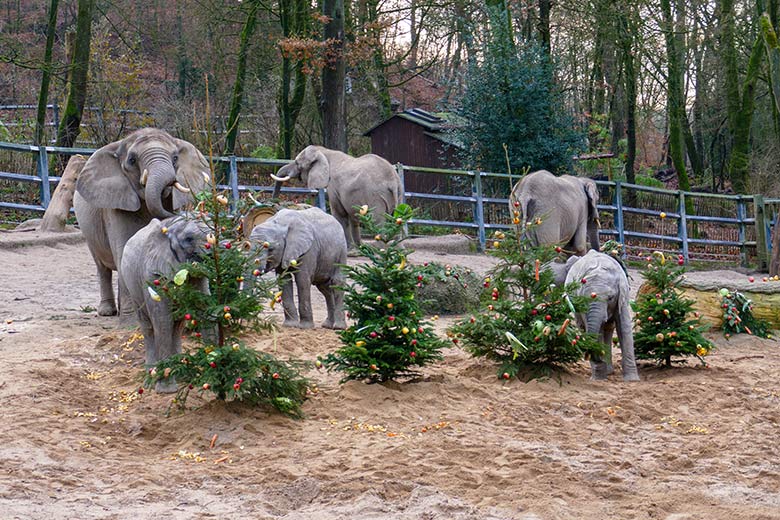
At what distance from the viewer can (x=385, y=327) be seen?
7945 mm

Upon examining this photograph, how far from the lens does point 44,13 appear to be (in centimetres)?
3747

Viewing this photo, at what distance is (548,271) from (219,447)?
3356 millimetres

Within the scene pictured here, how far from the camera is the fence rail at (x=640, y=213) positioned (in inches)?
765

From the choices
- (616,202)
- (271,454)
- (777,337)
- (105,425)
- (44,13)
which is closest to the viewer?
(271,454)

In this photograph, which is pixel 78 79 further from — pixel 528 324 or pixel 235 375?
pixel 235 375

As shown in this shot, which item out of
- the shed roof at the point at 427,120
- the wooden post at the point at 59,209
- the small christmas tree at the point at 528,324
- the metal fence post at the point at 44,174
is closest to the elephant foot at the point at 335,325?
the small christmas tree at the point at 528,324

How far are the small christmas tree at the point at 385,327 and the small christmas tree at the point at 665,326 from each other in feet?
7.36

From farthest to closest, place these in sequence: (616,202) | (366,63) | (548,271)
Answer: (366,63) < (616,202) < (548,271)

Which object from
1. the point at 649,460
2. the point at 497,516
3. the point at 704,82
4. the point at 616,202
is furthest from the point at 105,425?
the point at 704,82

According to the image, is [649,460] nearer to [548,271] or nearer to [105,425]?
[548,271]

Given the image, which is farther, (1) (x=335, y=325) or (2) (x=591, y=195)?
(2) (x=591, y=195)

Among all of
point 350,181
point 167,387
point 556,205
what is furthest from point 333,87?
point 167,387

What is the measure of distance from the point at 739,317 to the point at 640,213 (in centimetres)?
1001

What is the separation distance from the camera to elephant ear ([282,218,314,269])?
994 cm
